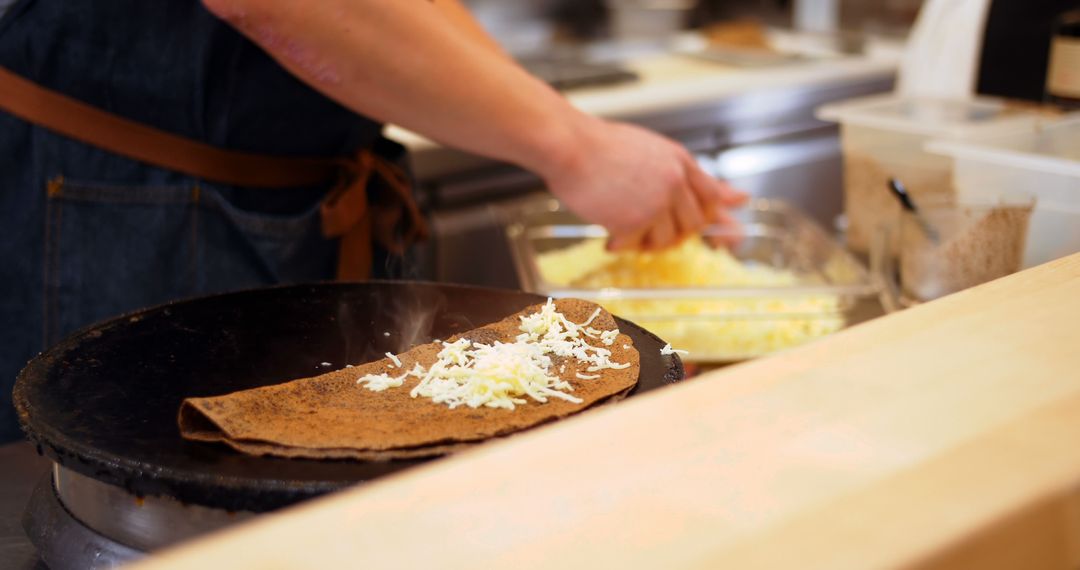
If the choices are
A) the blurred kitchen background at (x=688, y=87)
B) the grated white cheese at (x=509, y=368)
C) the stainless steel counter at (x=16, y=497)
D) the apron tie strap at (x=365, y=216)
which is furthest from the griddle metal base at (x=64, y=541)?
the blurred kitchen background at (x=688, y=87)

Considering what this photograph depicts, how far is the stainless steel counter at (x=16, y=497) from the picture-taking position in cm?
79

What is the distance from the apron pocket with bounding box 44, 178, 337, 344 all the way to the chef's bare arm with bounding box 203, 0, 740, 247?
0.22 meters

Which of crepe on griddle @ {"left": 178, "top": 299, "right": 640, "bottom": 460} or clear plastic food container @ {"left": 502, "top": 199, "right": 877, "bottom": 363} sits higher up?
crepe on griddle @ {"left": 178, "top": 299, "right": 640, "bottom": 460}

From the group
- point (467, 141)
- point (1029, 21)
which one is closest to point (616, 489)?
point (467, 141)

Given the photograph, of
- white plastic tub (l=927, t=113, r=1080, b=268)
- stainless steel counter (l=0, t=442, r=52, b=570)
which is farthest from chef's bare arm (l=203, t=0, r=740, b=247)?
stainless steel counter (l=0, t=442, r=52, b=570)

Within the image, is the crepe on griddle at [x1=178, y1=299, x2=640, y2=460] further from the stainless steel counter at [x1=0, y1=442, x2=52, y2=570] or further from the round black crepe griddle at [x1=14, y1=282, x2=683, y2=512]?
the stainless steel counter at [x1=0, y1=442, x2=52, y2=570]

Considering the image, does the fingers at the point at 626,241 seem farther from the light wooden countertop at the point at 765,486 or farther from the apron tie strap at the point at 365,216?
the light wooden countertop at the point at 765,486

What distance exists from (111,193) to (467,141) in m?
0.44

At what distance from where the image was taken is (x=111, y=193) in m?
1.36

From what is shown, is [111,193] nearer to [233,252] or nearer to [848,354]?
[233,252]

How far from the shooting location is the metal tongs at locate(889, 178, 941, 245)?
4.02 ft

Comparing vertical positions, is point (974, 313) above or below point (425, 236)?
above

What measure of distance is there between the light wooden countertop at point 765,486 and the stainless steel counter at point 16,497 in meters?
0.49

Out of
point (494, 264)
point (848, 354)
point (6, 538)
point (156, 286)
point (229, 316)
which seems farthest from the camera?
point (494, 264)
